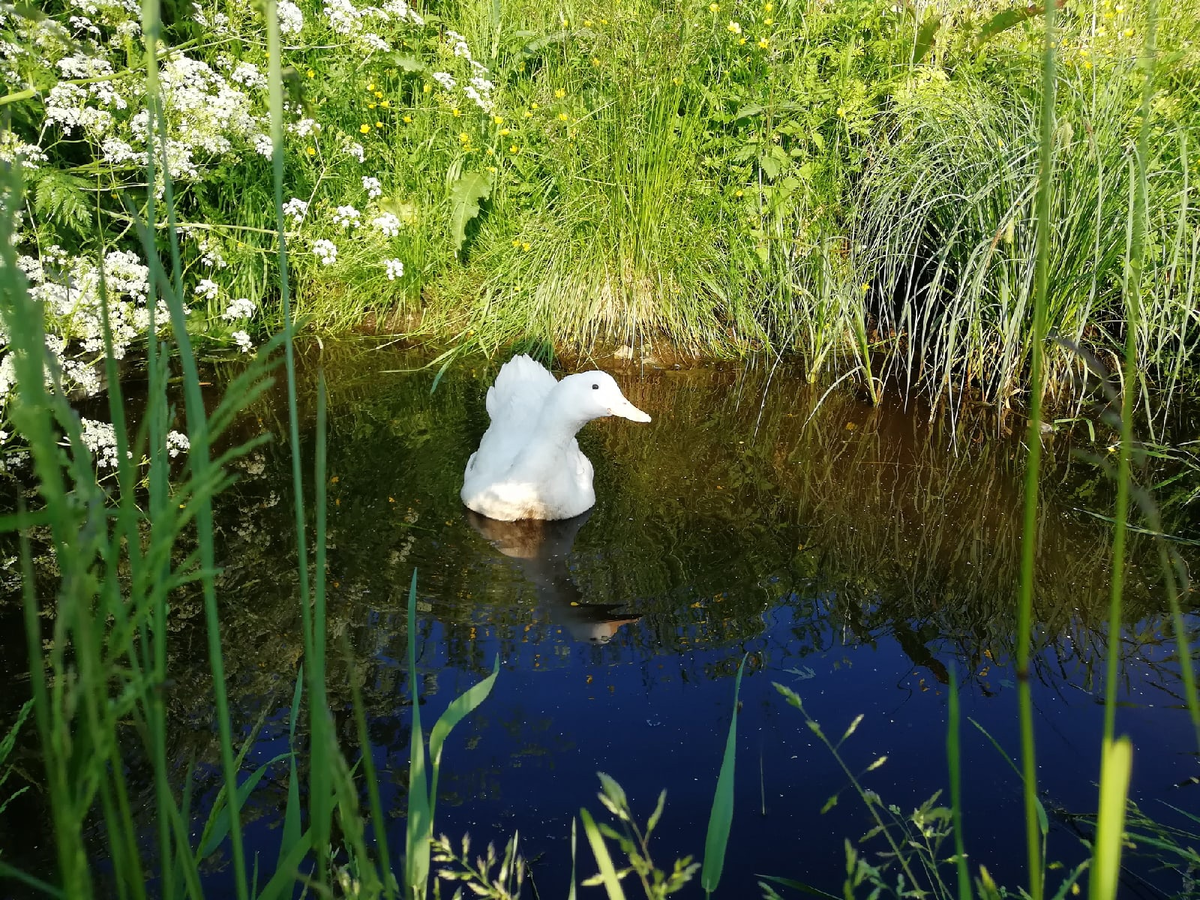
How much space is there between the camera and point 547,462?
12.3 feet

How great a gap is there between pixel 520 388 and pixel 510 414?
13cm

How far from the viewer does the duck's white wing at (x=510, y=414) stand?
3848mm

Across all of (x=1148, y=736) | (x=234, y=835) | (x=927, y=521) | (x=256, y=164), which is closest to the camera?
(x=234, y=835)

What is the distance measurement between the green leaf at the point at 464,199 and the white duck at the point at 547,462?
1.90 m

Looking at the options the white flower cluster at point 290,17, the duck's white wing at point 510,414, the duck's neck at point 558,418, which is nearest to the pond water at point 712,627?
the duck's white wing at point 510,414

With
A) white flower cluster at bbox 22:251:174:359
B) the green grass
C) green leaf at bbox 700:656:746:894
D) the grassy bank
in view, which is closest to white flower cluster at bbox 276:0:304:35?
the grassy bank

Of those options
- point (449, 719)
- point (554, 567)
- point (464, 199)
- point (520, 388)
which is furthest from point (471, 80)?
point (449, 719)

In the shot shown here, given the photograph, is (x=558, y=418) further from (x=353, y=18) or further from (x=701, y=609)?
(x=353, y=18)

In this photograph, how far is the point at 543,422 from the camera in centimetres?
382

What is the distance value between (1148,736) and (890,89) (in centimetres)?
351

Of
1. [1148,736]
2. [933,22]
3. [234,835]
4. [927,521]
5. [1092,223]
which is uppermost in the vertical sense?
[933,22]

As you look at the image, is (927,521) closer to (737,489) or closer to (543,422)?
(737,489)

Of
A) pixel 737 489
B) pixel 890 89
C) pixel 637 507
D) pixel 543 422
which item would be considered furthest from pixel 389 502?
pixel 890 89

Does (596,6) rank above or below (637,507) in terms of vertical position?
above
